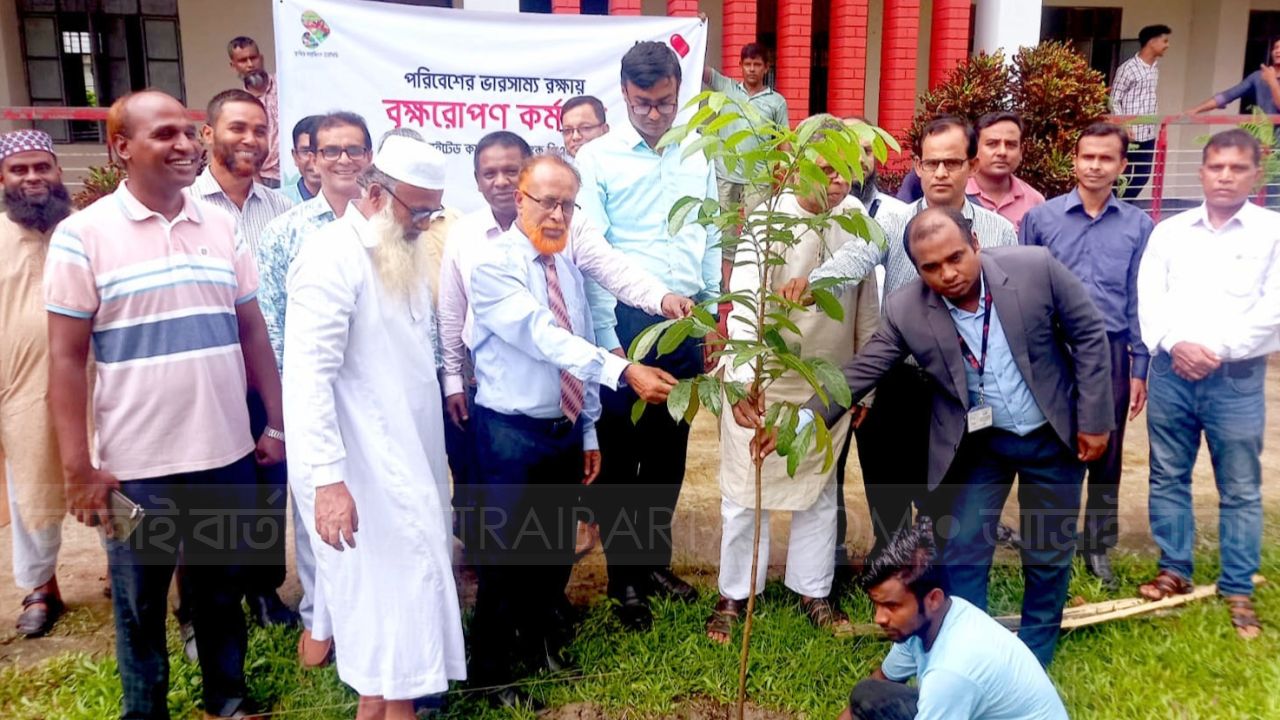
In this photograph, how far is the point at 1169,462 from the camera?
142 inches

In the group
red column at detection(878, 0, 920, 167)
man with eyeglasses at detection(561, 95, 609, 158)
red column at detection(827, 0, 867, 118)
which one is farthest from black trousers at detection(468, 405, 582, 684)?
red column at detection(878, 0, 920, 167)

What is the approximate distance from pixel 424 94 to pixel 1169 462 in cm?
383

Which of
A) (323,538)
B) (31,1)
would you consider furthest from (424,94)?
(31,1)

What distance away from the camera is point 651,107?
3533 millimetres

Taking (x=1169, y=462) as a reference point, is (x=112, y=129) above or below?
above

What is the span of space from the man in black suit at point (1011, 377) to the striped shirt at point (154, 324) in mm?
1849

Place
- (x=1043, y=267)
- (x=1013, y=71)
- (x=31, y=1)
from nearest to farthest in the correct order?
(x=1043, y=267) < (x=1013, y=71) < (x=31, y=1)

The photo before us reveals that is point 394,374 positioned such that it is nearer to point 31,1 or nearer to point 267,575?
point 267,575

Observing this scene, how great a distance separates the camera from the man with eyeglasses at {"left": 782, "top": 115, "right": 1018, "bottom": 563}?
3.46m

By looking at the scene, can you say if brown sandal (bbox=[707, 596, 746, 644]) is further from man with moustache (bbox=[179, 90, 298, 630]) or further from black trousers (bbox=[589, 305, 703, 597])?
man with moustache (bbox=[179, 90, 298, 630])

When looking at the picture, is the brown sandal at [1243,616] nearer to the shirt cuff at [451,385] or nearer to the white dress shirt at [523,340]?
the white dress shirt at [523,340]

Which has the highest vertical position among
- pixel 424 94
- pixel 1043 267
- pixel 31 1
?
pixel 31 1

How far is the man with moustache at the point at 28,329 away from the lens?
3225 mm

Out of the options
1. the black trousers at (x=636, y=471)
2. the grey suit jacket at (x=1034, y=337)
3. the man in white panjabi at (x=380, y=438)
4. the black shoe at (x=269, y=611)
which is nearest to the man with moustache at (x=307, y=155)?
the man in white panjabi at (x=380, y=438)
